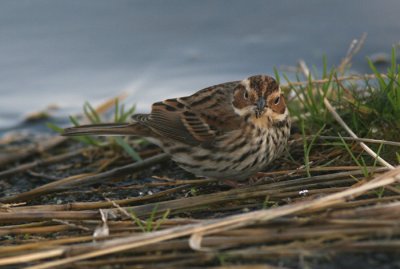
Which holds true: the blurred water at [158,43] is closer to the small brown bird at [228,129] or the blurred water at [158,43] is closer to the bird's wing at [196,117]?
the bird's wing at [196,117]

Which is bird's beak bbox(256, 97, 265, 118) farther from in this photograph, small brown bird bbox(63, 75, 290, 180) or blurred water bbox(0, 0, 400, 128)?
blurred water bbox(0, 0, 400, 128)

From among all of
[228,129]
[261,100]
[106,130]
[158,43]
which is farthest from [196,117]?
[158,43]

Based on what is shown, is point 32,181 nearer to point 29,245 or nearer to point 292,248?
point 29,245

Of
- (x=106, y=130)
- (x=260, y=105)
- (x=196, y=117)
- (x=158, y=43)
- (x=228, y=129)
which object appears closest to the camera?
(x=260, y=105)

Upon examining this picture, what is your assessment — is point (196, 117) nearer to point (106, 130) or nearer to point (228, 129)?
point (228, 129)

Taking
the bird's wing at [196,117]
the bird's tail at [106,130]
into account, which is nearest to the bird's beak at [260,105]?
the bird's wing at [196,117]

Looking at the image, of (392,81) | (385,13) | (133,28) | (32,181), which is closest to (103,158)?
(32,181)
